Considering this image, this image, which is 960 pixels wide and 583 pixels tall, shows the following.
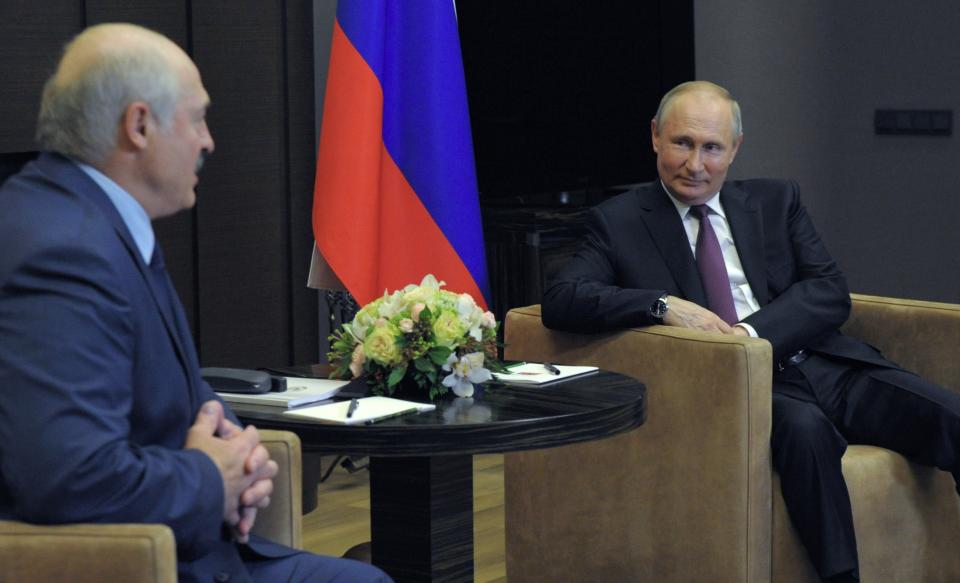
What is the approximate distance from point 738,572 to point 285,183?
7.92 feet

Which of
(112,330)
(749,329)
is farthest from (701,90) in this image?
(112,330)

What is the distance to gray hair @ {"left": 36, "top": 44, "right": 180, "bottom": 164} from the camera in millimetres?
1770

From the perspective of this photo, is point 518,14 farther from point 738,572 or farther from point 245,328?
point 738,572

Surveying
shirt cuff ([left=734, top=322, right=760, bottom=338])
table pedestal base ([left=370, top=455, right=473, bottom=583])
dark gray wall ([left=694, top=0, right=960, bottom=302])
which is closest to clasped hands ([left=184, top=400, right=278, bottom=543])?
table pedestal base ([left=370, top=455, right=473, bottom=583])

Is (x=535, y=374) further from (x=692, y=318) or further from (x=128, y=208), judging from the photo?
(x=128, y=208)

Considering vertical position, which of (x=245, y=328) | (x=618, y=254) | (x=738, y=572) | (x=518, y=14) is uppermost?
(x=518, y=14)

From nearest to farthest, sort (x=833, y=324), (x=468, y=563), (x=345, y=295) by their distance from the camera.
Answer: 1. (x=468, y=563)
2. (x=833, y=324)
3. (x=345, y=295)

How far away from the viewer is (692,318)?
3.18 metres

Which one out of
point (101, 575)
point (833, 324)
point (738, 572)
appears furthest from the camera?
point (833, 324)

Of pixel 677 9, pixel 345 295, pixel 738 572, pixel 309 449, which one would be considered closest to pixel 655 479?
pixel 738 572

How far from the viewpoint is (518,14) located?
4902mm

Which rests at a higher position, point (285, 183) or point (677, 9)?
point (677, 9)

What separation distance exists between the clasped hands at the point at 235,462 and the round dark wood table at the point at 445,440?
339 millimetres

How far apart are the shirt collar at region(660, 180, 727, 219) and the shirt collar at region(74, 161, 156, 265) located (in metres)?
1.88
